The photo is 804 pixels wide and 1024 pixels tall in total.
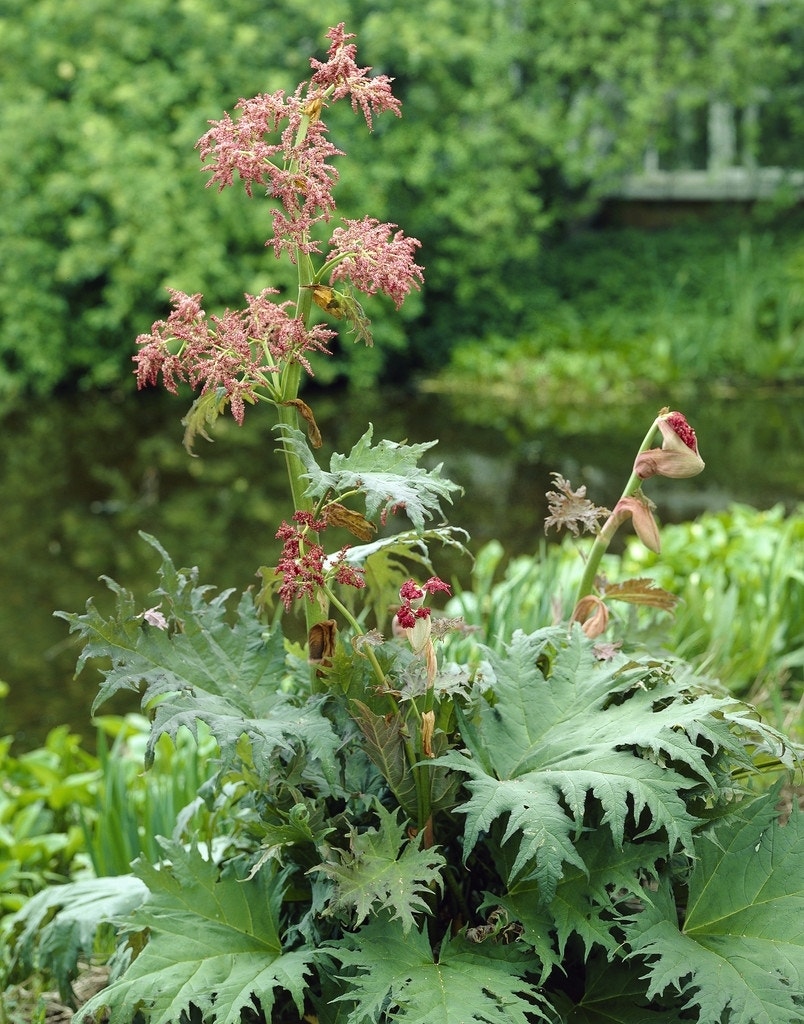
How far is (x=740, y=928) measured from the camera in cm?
160

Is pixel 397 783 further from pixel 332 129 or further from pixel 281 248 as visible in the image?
pixel 332 129

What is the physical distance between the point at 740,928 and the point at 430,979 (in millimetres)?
421

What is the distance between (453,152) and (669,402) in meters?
2.91

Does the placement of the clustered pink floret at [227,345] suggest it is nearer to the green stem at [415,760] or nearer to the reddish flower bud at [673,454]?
the green stem at [415,760]

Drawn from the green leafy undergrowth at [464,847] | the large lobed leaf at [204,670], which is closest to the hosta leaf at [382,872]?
the green leafy undergrowth at [464,847]

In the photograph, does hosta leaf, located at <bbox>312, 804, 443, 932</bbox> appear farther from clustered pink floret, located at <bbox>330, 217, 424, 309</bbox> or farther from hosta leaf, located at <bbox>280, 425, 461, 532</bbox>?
clustered pink floret, located at <bbox>330, 217, 424, 309</bbox>

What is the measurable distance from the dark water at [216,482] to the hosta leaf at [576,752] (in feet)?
9.63

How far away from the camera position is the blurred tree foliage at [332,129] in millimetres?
9953

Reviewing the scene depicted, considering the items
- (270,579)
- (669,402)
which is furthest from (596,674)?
(669,402)

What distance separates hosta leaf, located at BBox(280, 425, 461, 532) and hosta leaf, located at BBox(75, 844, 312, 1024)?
1.89 ft

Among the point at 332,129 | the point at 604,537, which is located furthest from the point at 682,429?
the point at 332,129

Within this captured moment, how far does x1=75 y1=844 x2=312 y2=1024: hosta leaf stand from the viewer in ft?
5.13

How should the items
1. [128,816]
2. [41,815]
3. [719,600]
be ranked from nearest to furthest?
[128,816]
[41,815]
[719,600]

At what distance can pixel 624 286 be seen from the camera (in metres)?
11.7
